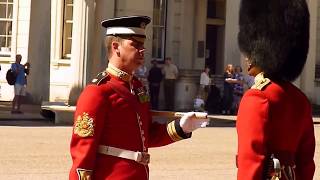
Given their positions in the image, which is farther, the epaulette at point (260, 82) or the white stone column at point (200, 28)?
the white stone column at point (200, 28)

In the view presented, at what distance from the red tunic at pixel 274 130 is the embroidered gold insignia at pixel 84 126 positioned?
84cm

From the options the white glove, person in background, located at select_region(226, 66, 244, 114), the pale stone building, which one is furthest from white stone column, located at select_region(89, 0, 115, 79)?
the white glove

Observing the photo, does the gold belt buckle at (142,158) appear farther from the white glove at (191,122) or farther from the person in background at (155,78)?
the person in background at (155,78)

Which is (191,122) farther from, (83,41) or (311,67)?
(311,67)

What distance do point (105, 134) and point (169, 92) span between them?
21.3 meters

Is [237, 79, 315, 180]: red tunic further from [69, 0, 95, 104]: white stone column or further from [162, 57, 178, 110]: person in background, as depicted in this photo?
[162, 57, 178, 110]: person in background

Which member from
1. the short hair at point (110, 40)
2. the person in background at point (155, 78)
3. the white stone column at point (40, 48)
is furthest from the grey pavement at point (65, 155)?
the person in background at point (155, 78)

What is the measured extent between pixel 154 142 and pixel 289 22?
3.67ft

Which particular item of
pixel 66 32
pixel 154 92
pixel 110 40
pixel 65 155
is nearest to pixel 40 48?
pixel 66 32

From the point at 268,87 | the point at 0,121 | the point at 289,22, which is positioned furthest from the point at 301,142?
the point at 0,121

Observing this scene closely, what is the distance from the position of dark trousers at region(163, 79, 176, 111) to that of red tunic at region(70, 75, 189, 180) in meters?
20.9

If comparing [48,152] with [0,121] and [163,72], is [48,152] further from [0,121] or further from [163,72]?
[163,72]

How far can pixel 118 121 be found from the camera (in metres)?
4.84

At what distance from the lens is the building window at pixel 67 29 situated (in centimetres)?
2611
